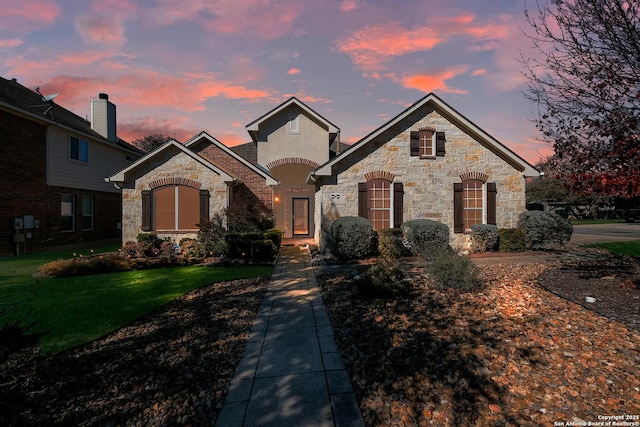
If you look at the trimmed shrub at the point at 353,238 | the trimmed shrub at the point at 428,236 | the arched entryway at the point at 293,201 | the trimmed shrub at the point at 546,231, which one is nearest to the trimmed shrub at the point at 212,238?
the trimmed shrub at the point at 353,238

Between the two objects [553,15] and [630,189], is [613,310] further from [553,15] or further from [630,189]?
[553,15]

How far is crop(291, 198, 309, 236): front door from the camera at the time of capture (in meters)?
19.8

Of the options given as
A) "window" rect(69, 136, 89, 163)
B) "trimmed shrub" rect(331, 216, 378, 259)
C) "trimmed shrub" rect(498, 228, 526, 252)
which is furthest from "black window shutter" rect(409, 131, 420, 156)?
"window" rect(69, 136, 89, 163)

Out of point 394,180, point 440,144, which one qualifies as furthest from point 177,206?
point 440,144

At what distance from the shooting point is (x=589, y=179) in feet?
19.3

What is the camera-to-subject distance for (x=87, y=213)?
1775 cm

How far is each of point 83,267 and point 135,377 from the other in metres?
7.87

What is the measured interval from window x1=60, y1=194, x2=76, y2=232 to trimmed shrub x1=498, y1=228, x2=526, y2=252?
2085 centimetres

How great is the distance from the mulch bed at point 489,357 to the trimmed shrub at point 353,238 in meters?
4.66

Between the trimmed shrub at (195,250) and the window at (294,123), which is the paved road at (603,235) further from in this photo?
the trimmed shrub at (195,250)

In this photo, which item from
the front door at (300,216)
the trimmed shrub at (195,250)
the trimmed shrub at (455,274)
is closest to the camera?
the trimmed shrub at (455,274)

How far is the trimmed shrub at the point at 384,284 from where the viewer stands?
684 cm

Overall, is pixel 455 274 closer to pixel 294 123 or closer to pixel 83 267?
pixel 83 267

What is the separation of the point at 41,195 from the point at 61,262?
291 inches
